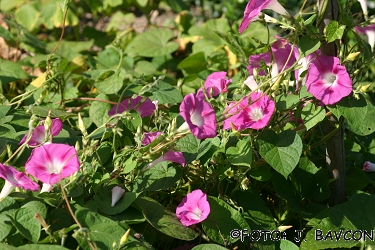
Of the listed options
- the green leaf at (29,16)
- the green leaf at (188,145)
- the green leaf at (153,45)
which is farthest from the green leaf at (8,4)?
the green leaf at (188,145)

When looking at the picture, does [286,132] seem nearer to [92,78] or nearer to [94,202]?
[94,202]

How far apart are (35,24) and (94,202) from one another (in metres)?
1.81

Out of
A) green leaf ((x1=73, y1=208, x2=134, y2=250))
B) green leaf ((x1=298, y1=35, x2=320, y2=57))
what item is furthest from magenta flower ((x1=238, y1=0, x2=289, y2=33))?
green leaf ((x1=73, y1=208, x2=134, y2=250))

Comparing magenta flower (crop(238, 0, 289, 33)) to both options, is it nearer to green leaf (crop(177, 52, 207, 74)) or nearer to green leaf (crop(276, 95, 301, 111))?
green leaf (crop(276, 95, 301, 111))

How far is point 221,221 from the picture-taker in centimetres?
135

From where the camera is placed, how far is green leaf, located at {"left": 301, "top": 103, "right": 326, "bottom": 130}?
1330 millimetres

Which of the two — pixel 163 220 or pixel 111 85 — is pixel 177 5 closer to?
pixel 111 85

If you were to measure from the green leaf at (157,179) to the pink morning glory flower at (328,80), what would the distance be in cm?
36

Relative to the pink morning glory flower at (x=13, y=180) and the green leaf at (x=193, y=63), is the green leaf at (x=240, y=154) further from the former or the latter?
the green leaf at (x=193, y=63)

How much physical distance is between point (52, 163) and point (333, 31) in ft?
2.17

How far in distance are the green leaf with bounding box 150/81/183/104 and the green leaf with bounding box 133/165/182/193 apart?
0.32 meters

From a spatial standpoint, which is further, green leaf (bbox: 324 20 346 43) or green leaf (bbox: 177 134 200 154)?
green leaf (bbox: 177 134 200 154)

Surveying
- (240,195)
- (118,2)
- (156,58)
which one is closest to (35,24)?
(118,2)

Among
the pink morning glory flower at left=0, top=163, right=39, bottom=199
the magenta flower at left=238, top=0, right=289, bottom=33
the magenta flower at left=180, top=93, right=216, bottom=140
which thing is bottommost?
the pink morning glory flower at left=0, top=163, right=39, bottom=199
